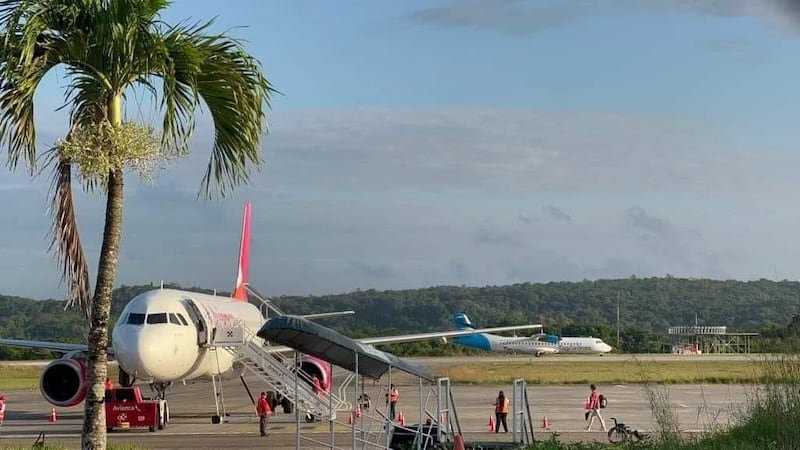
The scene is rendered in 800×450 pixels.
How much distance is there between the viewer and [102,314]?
1241 cm

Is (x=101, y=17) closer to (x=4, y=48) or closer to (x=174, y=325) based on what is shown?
(x=4, y=48)

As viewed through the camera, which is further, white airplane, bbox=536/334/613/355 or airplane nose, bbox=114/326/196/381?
white airplane, bbox=536/334/613/355

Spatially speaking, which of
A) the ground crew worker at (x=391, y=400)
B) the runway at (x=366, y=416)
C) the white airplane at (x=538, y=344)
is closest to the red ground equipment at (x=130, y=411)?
the runway at (x=366, y=416)

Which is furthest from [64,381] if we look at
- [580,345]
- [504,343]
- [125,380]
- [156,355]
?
[504,343]

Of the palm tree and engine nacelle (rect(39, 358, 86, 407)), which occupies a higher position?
the palm tree

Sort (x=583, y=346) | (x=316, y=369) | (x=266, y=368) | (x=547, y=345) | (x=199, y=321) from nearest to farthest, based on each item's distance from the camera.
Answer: (x=266, y=368), (x=199, y=321), (x=316, y=369), (x=583, y=346), (x=547, y=345)

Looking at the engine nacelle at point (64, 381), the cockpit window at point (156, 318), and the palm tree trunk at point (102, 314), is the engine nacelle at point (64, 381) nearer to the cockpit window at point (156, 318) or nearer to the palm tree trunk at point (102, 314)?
the cockpit window at point (156, 318)

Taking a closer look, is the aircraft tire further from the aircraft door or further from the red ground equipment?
the aircraft door

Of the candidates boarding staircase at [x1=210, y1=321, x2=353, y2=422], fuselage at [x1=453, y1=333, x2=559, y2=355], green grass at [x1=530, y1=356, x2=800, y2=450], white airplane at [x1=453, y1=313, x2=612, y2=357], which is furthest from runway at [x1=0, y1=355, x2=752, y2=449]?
fuselage at [x1=453, y1=333, x2=559, y2=355]

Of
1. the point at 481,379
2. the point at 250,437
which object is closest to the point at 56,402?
the point at 250,437

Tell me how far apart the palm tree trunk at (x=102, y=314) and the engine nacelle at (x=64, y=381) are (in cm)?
1889

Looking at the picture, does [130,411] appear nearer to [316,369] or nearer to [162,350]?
[162,350]

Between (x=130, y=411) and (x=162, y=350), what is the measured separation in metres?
2.26

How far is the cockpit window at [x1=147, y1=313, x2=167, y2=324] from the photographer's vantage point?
2756 cm
